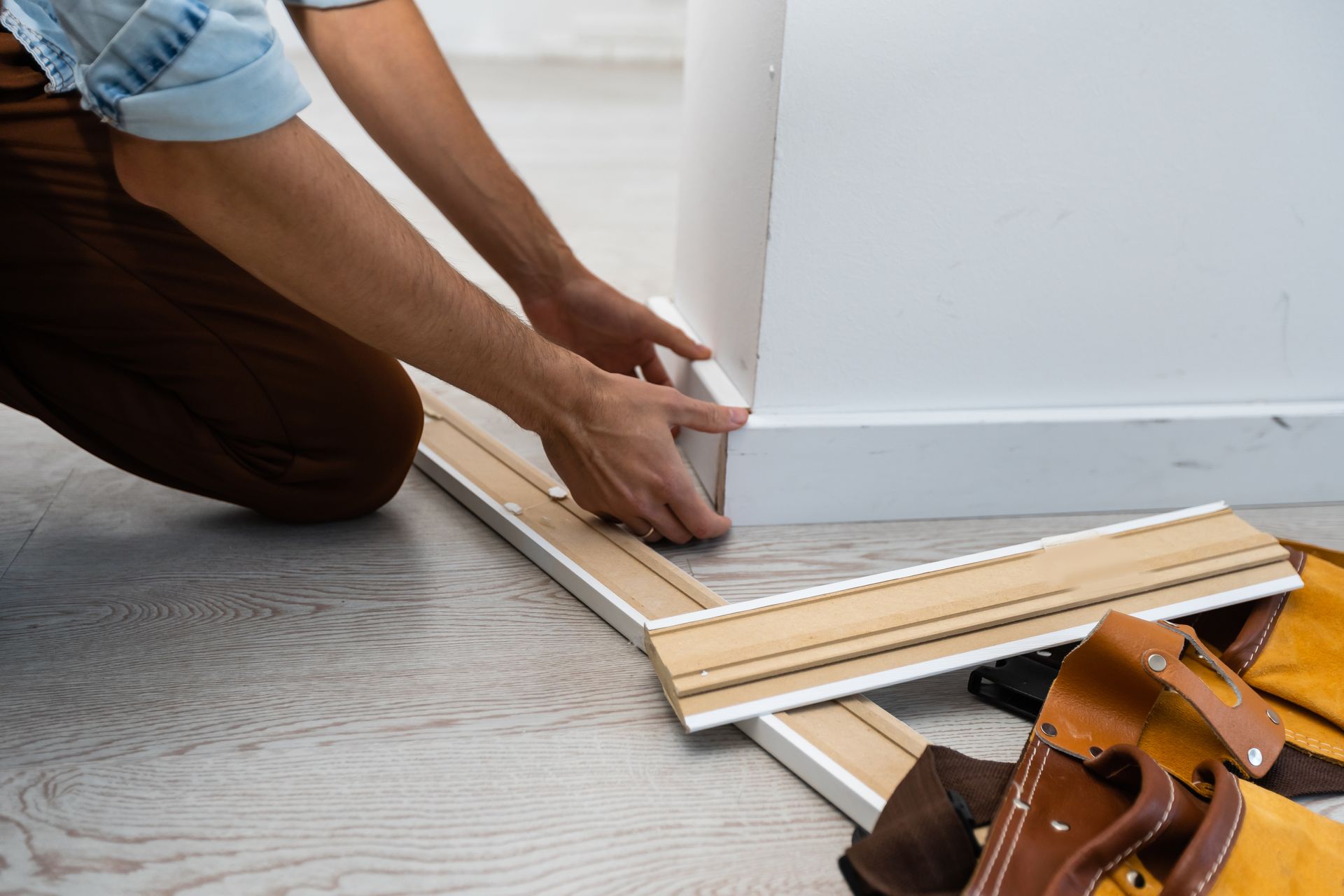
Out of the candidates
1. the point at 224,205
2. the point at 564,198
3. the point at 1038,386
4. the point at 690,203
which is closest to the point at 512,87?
the point at 564,198

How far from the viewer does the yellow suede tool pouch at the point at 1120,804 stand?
0.64m

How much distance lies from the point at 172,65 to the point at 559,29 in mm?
4891

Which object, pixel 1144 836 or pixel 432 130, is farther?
pixel 432 130

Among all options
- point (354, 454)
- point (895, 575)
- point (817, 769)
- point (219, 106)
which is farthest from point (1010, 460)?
point (219, 106)

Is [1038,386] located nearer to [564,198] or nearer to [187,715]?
[187,715]

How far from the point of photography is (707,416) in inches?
41.0

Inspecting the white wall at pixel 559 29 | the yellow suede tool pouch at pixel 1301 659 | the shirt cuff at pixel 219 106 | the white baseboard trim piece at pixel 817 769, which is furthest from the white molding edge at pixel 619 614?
the white wall at pixel 559 29

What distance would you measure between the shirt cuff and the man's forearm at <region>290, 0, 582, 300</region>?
488mm

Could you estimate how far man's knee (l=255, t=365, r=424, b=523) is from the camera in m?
1.05

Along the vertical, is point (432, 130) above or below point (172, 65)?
below

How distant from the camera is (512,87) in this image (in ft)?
13.8

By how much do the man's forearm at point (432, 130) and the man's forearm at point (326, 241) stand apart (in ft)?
1.23

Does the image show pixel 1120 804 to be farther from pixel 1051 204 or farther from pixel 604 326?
pixel 604 326

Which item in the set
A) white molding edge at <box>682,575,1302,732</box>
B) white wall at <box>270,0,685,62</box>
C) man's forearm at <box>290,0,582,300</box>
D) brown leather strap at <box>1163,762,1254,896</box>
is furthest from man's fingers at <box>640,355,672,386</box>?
white wall at <box>270,0,685,62</box>
